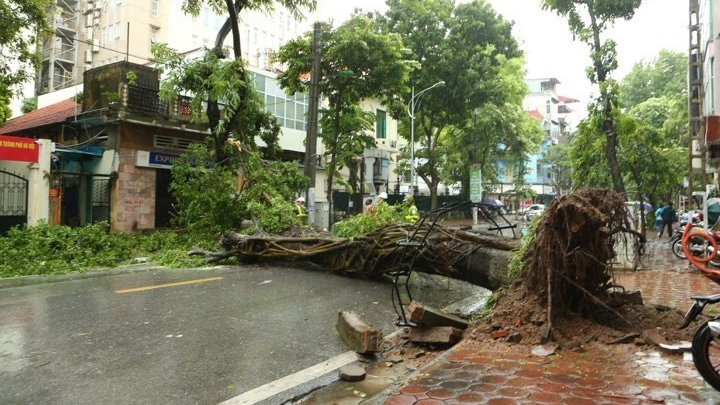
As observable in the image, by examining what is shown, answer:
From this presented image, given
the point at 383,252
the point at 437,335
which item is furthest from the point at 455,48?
the point at 437,335

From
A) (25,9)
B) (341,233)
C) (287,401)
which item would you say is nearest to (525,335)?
(287,401)

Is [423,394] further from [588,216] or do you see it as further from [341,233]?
[341,233]

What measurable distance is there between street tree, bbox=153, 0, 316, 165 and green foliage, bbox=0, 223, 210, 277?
3566 millimetres

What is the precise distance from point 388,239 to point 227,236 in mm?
4057

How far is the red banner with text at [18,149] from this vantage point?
1309 cm

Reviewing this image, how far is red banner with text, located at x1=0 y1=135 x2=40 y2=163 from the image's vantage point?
43.0ft

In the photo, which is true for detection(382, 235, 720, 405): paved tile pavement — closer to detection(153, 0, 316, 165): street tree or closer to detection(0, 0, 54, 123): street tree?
detection(153, 0, 316, 165): street tree

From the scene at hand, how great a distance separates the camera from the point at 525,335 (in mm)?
4734

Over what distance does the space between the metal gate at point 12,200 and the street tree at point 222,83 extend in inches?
193

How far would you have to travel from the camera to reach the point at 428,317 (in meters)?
5.09

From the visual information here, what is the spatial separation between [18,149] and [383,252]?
11.4 meters

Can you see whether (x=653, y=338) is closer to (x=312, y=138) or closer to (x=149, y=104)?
(x=312, y=138)

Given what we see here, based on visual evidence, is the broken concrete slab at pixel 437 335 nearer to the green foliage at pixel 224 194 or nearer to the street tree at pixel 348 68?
the green foliage at pixel 224 194

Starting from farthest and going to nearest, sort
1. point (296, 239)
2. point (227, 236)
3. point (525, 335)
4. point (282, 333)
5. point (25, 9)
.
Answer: point (25, 9), point (227, 236), point (296, 239), point (282, 333), point (525, 335)
